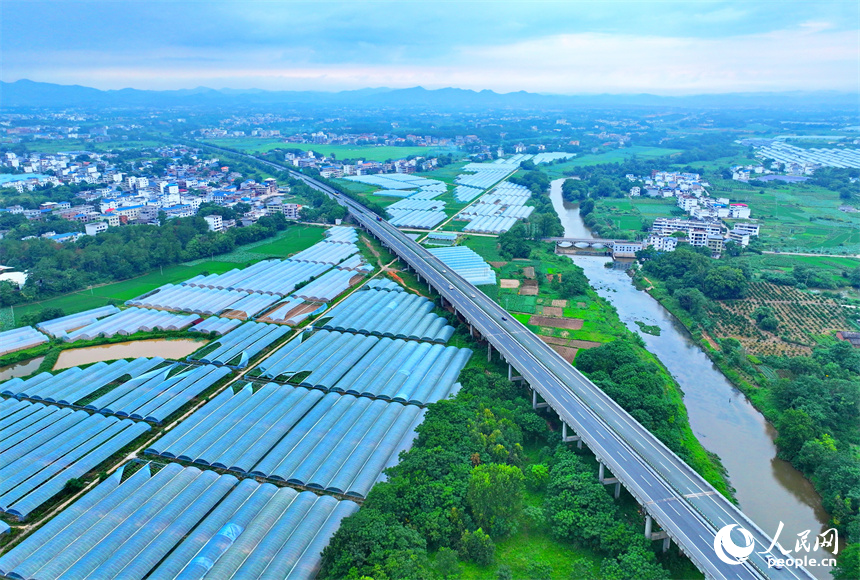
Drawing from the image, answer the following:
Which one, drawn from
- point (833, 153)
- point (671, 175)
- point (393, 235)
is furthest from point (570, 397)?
point (833, 153)

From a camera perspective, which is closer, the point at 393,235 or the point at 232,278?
the point at 232,278

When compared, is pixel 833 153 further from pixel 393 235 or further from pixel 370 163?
pixel 393 235

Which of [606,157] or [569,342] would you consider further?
[606,157]

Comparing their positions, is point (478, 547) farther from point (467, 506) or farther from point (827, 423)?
point (827, 423)

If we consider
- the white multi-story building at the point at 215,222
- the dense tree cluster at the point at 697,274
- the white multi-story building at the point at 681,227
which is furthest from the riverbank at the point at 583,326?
the white multi-story building at the point at 215,222

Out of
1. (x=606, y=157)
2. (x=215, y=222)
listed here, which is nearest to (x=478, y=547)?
(x=215, y=222)

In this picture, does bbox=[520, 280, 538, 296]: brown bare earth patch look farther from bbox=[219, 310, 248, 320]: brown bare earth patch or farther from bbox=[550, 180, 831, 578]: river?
bbox=[219, 310, 248, 320]: brown bare earth patch

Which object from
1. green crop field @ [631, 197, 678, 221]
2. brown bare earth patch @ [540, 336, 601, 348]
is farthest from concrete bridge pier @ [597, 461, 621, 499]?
green crop field @ [631, 197, 678, 221]
